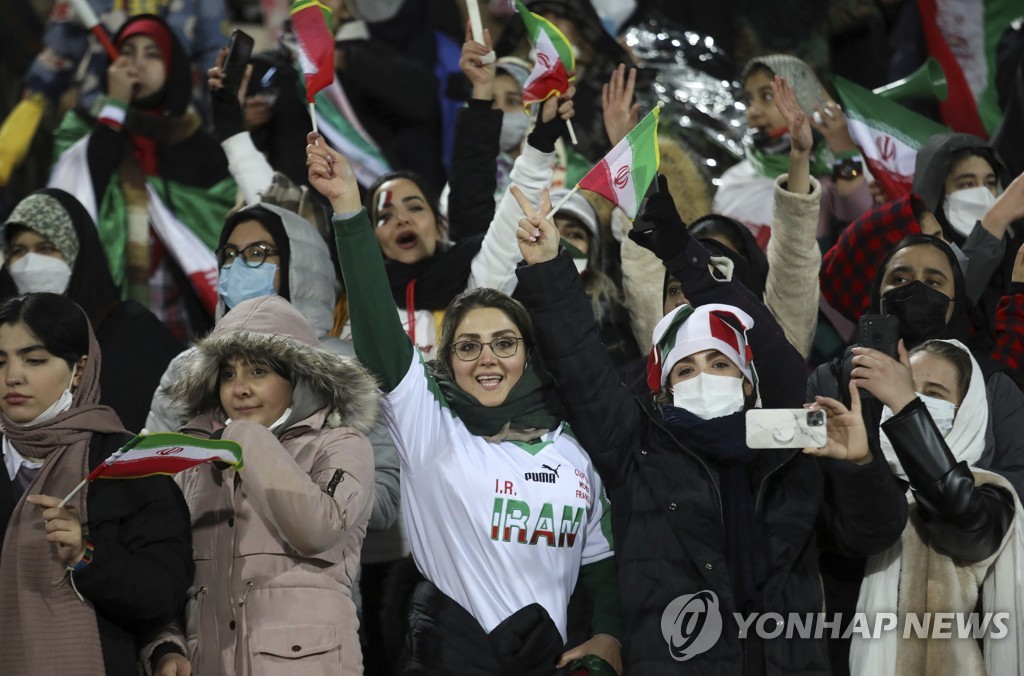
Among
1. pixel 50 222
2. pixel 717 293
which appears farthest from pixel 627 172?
pixel 50 222

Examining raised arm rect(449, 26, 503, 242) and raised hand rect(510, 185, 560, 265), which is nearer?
raised hand rect(510, 185, 560, 265)

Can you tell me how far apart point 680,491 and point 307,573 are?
1103mm

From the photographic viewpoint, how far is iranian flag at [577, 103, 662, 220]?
514cm

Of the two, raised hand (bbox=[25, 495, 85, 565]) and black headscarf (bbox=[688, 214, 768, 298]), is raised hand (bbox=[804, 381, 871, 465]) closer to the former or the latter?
black headscarf (bbox=[688, 214, 768, 298])

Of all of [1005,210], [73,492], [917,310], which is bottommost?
[73,492]

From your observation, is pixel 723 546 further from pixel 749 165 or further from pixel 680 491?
pixel 749 165

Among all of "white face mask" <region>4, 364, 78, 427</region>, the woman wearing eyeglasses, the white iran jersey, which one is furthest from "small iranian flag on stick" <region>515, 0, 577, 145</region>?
"white face mask" <region>4, 364, 78, 427</region>

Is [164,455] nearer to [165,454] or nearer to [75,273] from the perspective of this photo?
[165,454]

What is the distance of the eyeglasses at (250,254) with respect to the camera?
575 centimetres

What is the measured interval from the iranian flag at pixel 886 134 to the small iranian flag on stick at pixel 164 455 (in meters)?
3.79

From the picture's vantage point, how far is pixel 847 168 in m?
6.86

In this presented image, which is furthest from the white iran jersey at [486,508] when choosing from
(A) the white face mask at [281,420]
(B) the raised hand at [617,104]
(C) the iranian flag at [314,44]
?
(B) the raised hand at [617,104]

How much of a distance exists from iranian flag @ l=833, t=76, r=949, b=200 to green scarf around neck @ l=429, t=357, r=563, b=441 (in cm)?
278

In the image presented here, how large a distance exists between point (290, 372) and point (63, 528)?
2.98ft
